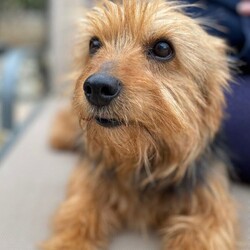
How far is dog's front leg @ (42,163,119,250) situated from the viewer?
4.46 ft

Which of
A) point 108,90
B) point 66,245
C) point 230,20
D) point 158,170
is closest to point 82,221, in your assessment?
point 66,245

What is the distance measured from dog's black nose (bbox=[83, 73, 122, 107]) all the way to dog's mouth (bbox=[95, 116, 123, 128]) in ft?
0.15

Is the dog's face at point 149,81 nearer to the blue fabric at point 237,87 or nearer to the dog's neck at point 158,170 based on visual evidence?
the dog's neck at point 158,170

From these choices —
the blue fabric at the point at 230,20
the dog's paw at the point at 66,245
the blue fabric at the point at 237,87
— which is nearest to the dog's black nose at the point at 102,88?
the dog's paw at the point at 66,245

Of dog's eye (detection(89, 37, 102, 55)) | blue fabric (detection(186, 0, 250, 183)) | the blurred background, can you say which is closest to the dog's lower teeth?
dog's eye (detection(89, 37, 102, 55))

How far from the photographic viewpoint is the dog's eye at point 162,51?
1.30 m

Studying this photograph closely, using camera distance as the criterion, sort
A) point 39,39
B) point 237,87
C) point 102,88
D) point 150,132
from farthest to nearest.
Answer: point 39,39, point 237,87, point 150,132, point 102,88

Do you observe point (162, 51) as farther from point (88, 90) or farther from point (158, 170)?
point (158, 170)

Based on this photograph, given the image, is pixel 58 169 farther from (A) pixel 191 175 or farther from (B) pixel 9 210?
(A) pixel 191 175

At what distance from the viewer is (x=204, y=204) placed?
1.45 metres

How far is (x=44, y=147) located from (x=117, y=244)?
39.1 inches

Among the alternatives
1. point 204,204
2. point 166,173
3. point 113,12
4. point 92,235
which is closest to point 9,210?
point 92,235

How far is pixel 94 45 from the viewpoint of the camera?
4.67 feet

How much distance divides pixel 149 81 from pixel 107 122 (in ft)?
0.54
